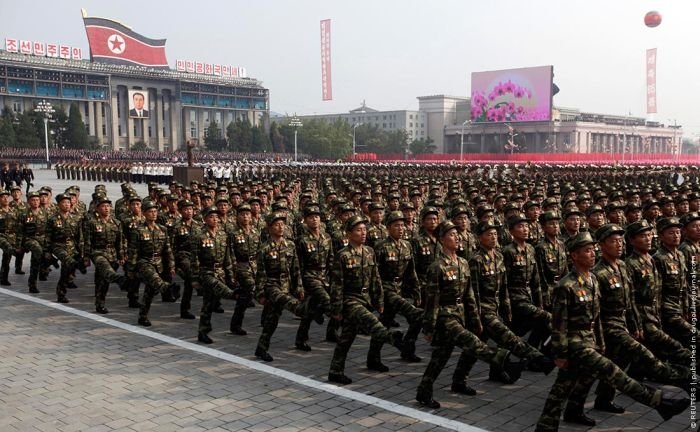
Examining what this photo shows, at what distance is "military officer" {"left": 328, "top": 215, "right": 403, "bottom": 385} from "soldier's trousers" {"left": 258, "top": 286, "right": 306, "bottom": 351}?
737 millimetres

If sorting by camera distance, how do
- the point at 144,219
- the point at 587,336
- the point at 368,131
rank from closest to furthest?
the point at 587,336 → the point at 144,219 → the point at 368,131

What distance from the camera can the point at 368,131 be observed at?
338 ft

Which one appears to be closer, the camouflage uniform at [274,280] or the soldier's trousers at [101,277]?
the camouflage uniform at [274,280]

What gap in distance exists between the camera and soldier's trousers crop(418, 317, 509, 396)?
17.5 ft

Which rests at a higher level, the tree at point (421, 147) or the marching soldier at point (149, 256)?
the tree at point (421, 147)

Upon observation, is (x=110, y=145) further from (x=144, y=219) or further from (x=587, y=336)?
(x=587, y=336)

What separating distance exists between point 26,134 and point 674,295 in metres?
71.0

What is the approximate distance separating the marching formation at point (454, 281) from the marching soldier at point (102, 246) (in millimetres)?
22

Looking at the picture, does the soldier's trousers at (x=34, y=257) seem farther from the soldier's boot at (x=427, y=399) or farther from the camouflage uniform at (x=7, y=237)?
the soldier's boot at (x=427, y=399)

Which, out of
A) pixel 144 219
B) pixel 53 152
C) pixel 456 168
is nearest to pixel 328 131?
pixel 53 152

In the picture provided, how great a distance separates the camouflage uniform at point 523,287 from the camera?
22.0ft

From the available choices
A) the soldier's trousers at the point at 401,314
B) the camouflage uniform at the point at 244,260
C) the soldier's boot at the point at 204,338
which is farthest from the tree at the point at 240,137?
the soldier's trousers at the point at 401,314

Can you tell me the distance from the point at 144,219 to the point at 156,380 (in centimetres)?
351

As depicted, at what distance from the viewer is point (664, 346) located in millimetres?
5461
